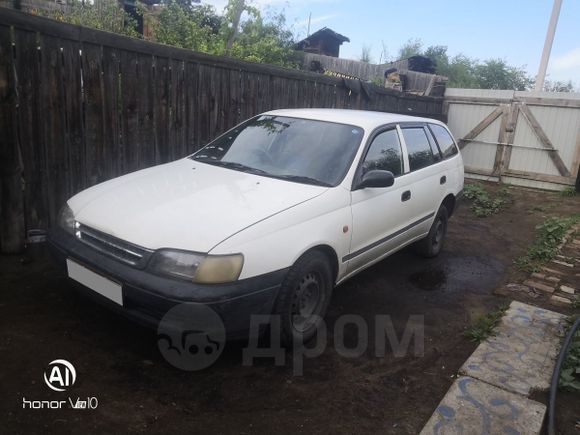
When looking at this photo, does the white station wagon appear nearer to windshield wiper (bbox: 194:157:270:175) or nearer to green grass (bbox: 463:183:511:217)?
windshield wiper (bbox: 194:157:270:175)

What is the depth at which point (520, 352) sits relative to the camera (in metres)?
3.53

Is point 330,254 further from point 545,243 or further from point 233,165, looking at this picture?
point 545,243

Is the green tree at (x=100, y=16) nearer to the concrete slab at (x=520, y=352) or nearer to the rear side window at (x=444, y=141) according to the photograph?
the rear side window at (x=444, y=141)

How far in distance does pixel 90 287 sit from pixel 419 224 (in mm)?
3385

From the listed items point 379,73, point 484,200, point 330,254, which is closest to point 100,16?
point 484,200

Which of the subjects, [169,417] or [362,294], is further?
[362,294]

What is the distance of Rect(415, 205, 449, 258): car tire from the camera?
5.51 m

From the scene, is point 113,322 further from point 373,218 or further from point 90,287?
point 373,218

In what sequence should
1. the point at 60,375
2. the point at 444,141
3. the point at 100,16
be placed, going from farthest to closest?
the point at 100,16, the point at 444,141, the point at 60,375

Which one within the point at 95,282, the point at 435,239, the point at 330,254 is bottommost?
the point at 435,239

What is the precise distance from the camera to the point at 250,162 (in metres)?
3.96

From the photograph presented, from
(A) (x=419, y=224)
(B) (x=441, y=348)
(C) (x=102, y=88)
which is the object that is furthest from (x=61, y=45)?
(B) (x=441, y=348)

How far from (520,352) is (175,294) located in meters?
2.72

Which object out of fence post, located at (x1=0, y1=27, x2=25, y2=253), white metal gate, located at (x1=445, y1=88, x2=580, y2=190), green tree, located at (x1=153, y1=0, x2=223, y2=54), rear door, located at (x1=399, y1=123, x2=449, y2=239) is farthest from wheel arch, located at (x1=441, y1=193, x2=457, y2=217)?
green tree, located at (x1=153, y1=0, x2=223, y2=54)
